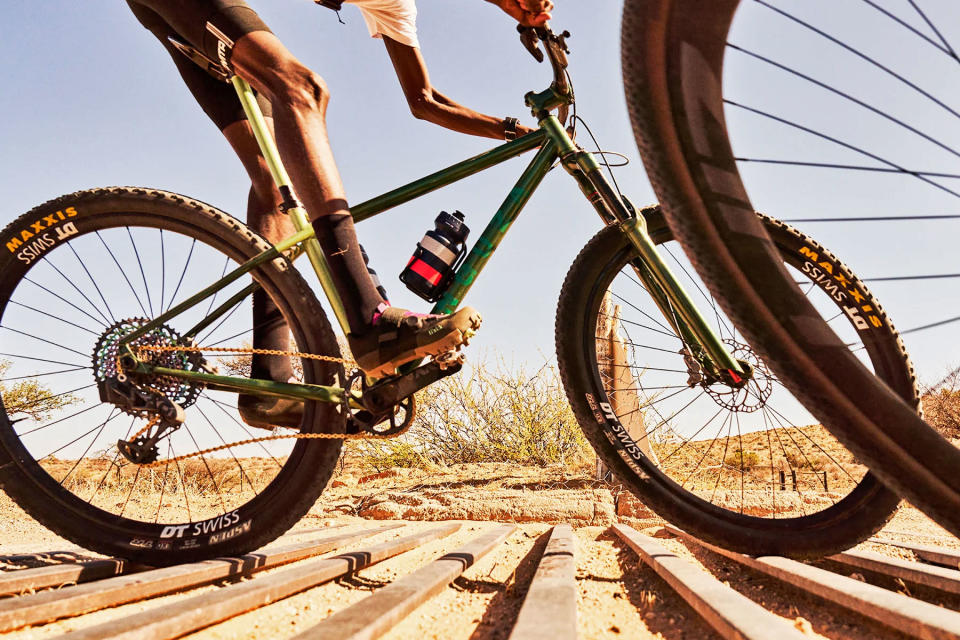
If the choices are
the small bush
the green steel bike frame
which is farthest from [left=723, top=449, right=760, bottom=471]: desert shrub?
the green steel bike frame

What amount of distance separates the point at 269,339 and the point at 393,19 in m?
1.31

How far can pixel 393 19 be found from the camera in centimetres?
225

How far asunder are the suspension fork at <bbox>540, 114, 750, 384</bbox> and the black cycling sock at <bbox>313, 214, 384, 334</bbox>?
81cm

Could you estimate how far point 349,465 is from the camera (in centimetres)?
708

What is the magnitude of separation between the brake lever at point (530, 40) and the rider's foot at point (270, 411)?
143cm

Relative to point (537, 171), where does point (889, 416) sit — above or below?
below

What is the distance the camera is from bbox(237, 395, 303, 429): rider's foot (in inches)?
78.8

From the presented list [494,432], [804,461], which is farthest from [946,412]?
[494,432]

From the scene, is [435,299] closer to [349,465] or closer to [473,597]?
[473,597]

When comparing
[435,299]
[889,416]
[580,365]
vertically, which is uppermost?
[435,299]

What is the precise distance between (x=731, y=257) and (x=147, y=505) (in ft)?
15.7

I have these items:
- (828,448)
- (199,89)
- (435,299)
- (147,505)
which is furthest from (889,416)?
(828,448)

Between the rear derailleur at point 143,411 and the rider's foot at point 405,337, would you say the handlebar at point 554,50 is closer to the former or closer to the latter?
the rider's foot at point 405,337

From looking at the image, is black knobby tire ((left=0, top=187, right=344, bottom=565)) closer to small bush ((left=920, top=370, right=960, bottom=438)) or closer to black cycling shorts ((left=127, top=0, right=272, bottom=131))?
black cycling shorts ((left=127, top=0, right=272, bottom=131))
